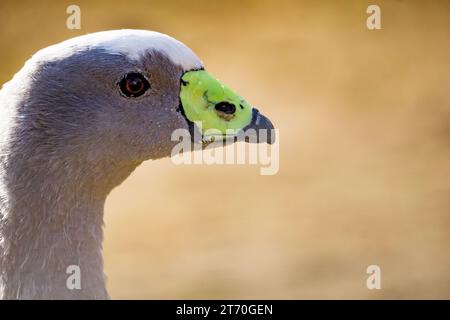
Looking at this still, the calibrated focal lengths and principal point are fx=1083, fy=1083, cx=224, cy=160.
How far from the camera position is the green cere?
370 centimetres

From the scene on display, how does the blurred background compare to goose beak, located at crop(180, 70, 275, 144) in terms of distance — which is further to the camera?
the blurred background

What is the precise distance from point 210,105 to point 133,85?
300 millimetres

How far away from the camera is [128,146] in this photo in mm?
3662

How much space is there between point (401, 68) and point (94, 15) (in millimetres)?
2964

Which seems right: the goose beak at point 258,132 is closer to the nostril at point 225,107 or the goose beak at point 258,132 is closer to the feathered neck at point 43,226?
the nostril at point 225,107

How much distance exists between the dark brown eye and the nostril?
262mm

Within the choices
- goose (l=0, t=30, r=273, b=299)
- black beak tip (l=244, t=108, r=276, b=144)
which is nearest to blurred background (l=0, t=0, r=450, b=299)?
black beak tip (l=244, t=108, r=276, b=144)

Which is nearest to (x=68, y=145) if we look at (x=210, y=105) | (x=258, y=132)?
(x=210, y=105)

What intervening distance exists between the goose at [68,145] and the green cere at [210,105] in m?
0.08

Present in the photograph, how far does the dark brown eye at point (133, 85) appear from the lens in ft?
11.7

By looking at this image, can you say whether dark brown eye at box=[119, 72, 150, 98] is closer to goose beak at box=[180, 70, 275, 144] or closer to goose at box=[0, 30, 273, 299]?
goose at box=[0, 30, 273, 299]

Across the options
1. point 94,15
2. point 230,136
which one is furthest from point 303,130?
point 230,136

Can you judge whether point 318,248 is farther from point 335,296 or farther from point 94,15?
point 94,15

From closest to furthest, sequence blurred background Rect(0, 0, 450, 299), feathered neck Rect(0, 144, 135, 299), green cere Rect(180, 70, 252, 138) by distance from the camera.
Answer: feathered neck Rect(0, 144, 135, 299) < green cere Rect(180, 70, 252, 138) < blurred background Rect(0, 0, 450, 299)
